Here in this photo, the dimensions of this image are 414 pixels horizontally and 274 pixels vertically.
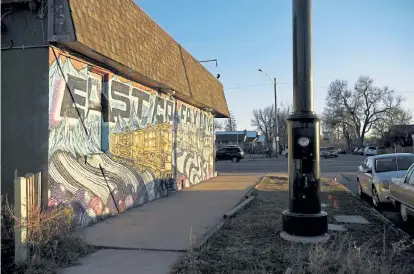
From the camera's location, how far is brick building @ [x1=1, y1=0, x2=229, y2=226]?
650 centimetres

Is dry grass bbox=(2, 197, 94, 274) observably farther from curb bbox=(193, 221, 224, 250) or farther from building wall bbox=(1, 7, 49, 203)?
curb bbox=(193, 221, 224, 250)

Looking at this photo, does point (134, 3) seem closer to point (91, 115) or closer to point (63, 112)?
point (91, 115)

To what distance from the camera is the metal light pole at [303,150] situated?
649 centimetres

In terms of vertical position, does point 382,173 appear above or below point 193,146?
below

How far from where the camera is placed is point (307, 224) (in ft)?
21.1

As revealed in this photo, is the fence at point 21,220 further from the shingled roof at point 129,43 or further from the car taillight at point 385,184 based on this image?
the car taillight at point 385,184

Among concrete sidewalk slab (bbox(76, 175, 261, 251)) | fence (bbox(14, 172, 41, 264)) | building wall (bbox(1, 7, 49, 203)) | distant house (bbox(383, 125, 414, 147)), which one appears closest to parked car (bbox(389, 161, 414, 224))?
concrete sidewalk slab (bbox(76, 175, 261, 251))

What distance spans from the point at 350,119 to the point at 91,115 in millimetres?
88991

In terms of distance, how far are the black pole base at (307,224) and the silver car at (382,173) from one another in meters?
4.34

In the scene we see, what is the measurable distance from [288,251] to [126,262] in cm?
239

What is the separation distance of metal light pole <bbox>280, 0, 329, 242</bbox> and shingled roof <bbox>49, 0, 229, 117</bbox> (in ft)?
11.8

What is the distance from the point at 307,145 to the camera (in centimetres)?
657

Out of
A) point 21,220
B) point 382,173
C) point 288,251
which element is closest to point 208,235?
point 288,251

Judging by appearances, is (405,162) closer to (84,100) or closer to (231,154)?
(84,100)
